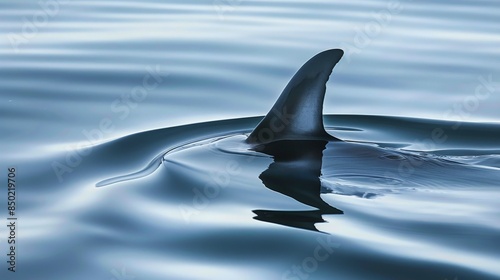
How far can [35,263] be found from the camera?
5.37 m

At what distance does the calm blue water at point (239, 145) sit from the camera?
5512 mm

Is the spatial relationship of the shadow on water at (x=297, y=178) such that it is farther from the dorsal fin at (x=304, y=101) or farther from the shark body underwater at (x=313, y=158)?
the dorsal fin at (x=304, y=101)

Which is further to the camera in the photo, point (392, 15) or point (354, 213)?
point (392, 15)

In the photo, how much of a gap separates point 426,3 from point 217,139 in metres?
8.99

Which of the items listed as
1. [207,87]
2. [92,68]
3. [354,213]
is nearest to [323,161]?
[354,213]

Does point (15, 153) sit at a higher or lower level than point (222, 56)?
lower

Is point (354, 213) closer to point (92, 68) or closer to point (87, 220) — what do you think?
point (87, 220)

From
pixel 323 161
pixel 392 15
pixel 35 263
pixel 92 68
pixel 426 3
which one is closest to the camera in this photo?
pixel 35 263

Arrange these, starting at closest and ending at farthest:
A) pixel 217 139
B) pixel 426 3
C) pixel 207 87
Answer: pixel 217 139, pixel 207 87, pixel 426 3

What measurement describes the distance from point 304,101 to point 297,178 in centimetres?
83

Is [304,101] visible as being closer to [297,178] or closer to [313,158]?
[313,158]

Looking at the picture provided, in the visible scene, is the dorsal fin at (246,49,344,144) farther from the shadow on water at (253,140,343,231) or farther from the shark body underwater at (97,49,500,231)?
the shadow on water at (253,140,343,231)

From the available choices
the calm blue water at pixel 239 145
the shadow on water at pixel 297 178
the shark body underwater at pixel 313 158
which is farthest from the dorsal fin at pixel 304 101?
the calm blue water at pixel 239 145

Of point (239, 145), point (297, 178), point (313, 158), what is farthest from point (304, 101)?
point (297, 178)
